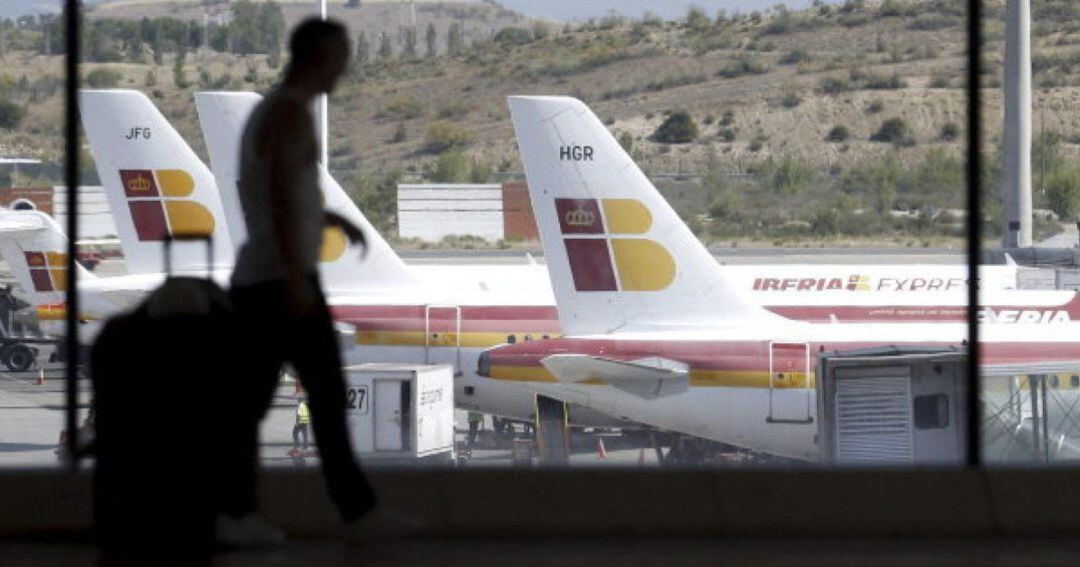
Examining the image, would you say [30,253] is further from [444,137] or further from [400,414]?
[400,414]

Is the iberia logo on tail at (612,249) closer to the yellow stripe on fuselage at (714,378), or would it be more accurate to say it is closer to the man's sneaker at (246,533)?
the yellow stripe on fuselage at (714,378)

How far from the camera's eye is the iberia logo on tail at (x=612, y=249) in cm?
2227

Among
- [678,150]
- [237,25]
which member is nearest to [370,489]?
[237,25]

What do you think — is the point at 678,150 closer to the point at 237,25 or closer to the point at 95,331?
the point at 237,25

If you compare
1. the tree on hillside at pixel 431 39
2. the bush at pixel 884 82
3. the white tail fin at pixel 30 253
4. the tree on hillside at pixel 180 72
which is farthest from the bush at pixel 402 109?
the white tail fin at pixel 30 253

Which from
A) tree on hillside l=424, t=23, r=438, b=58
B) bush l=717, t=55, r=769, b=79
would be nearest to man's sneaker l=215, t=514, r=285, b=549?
tree on hillside l=424, t=23, r=438, b=58

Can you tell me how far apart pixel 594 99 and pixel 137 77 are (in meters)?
15.5

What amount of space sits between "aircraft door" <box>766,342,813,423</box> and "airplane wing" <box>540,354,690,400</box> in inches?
42.2

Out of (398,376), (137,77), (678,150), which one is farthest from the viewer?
(678,150)

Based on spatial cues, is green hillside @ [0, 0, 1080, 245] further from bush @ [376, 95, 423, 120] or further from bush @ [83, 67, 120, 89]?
bush @ [83, 67, 120, 89]

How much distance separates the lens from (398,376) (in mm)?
19344

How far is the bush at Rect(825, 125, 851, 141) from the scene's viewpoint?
82.9 feet

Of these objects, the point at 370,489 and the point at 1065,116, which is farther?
the point at 1065,116

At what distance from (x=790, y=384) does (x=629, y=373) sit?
1.83 m
